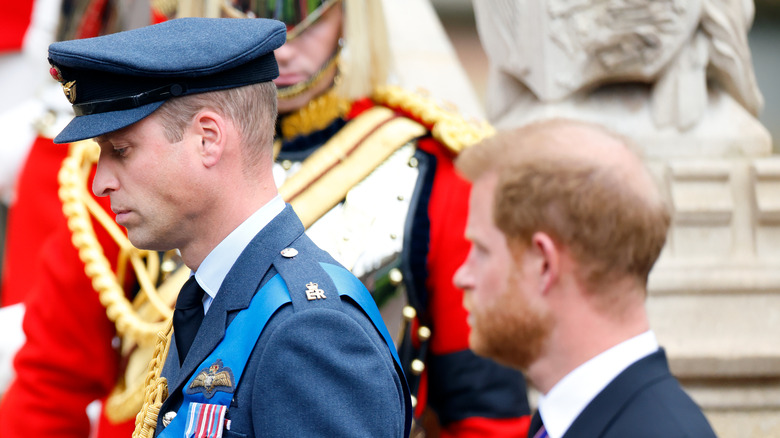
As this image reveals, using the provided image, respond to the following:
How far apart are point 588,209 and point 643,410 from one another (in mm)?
290

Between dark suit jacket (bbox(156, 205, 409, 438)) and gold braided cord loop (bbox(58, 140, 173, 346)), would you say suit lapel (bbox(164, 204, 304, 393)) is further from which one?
gold braided cord loop (bbox(58, 140, 173, 346))

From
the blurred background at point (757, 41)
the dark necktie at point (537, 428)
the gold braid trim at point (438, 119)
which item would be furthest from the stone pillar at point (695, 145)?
the blurred background at point (757, 41)

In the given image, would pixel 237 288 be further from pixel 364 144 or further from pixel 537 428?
pixel 364 144

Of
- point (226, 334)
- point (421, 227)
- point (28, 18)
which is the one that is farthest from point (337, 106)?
point (28, 18)

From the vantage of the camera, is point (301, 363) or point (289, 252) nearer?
point (301, 363)

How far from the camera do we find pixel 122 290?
2629 mm

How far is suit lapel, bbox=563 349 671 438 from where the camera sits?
1445mm

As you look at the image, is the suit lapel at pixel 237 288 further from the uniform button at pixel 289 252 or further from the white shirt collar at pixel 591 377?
the white shirt collar at pixel 591 377

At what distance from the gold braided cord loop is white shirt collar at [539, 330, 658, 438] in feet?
4.00

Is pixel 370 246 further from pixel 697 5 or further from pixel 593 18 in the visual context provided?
pixel 697 5

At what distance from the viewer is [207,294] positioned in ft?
5.47

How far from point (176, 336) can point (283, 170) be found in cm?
106

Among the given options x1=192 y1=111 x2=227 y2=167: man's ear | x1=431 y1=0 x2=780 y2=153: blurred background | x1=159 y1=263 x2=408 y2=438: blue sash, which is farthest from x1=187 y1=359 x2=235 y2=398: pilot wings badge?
x1=431 y1=0 x2=780 y2=153: blurred background

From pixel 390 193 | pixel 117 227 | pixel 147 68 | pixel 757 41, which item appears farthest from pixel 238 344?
pixel 757 41
